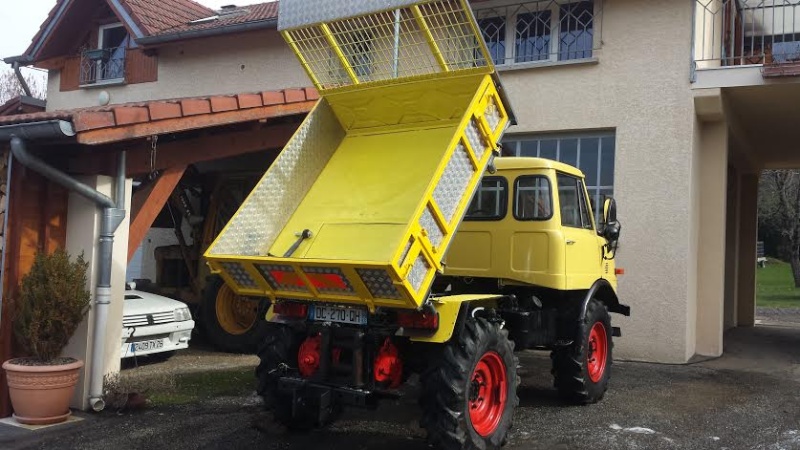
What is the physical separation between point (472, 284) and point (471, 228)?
55 centimetres

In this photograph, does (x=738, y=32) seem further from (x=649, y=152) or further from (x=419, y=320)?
(x=419, y=320)

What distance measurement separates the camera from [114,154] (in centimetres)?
657

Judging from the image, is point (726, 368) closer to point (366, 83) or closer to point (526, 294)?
point (526, 294)

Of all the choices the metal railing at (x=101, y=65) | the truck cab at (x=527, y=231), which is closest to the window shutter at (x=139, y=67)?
the metal railing at (x=101, y=65)

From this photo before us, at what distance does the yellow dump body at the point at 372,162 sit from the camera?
473 centimetres

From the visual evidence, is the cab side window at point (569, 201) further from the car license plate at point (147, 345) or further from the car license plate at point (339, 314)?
the car license plate at point (147, 345)

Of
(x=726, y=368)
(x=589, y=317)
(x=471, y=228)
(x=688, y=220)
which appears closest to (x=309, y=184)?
(x=471, y=228)

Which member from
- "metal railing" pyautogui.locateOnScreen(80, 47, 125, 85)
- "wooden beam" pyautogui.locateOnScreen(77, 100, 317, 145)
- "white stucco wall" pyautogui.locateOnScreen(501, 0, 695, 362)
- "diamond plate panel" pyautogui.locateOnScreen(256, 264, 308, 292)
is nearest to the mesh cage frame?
"wooden beam" pyautogui.locateOnScreen(77, 100, 317, 145)

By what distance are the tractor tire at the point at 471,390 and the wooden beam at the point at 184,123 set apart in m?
3.44

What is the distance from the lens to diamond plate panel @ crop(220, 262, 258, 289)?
16.7 feet

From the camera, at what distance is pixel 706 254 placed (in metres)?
10.2

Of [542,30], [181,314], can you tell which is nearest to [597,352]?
[181,314]

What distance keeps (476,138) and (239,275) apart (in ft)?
6.76

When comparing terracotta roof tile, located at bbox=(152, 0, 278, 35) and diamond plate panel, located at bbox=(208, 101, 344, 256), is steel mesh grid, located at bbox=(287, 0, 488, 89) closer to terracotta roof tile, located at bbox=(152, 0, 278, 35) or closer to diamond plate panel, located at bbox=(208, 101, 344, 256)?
diamond plate panel, located at bbox=(208, 101, 344, 256)
